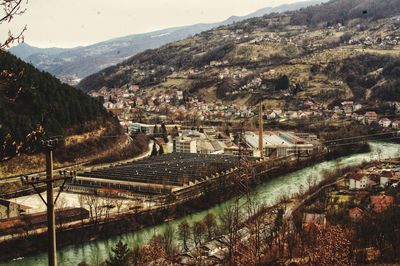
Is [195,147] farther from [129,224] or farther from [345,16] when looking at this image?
[345,16]

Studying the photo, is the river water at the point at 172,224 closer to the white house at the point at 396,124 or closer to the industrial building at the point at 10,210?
the industrial building at the point at 10,210

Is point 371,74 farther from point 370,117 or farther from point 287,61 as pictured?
point 370,117

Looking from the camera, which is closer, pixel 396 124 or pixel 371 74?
pixel 396 124

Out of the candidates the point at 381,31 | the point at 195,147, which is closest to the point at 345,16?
the point at 381,31

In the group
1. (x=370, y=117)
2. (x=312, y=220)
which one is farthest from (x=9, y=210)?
(x=370, y=117)

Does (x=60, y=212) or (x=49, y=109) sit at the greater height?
(x=49, y=109)

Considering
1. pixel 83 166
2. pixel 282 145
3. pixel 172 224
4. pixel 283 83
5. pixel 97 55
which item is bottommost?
pixel 172 224
